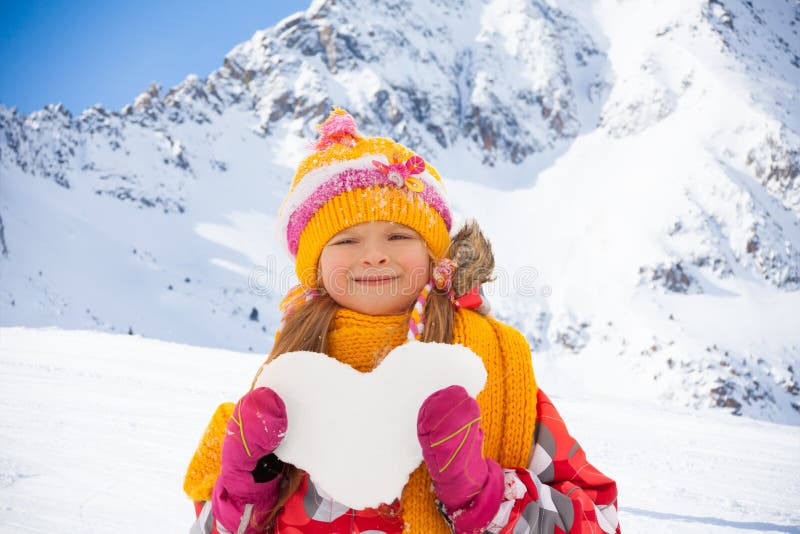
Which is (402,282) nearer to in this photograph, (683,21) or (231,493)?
(231,493)

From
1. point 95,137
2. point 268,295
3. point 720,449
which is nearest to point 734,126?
point 268,295

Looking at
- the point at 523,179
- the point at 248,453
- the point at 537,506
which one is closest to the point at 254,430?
the point at 248,453

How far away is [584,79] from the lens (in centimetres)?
7738

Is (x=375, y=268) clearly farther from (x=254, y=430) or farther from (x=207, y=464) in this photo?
(x=207, y=464)

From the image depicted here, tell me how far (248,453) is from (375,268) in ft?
1.91

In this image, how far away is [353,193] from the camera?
144 centimetres

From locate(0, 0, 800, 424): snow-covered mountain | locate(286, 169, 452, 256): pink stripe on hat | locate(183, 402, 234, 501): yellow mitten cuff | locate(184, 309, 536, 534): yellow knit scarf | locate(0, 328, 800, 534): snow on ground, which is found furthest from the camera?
locate(0, 0, 800, 424): snow-covered mountain

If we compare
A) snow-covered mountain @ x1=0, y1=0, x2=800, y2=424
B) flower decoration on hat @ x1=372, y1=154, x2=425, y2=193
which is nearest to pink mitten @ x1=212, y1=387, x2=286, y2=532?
flower decoration on hat @ x1=372, y1=154, x2=425, y2=193

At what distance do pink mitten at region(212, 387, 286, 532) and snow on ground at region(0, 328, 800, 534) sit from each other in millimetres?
1854

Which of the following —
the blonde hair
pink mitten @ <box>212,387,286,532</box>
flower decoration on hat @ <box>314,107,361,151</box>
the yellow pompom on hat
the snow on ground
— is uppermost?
flower decoration on hat @ <box>314,107,361,151</box>

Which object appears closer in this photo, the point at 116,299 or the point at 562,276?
the point at 116,299

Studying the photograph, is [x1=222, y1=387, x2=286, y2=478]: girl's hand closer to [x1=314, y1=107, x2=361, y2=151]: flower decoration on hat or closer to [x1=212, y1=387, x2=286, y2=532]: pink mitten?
[x1=212, y1=387, x2=286, y2=532]: pink mitten

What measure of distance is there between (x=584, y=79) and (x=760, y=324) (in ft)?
178

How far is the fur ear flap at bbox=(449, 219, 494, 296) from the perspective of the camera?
139 centimetres
